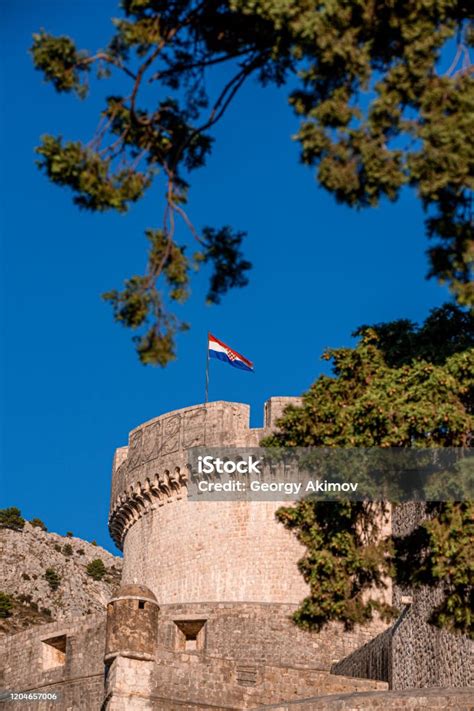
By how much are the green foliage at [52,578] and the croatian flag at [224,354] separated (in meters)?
30.2

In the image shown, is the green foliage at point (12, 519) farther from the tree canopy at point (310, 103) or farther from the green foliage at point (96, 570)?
the tree canopy at point (310, 103)

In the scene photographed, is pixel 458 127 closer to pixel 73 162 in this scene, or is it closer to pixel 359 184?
pixel 359 184

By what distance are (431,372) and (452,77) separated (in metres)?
5.06

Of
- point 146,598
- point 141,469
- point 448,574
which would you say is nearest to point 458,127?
point 448,574

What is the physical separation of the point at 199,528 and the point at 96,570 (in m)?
35.9

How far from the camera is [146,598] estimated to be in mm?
22234

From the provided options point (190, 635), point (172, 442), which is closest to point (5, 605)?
point (172, 442)

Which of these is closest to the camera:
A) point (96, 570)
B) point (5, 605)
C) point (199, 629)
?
point (199, 629)

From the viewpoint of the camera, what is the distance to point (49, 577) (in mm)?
58188

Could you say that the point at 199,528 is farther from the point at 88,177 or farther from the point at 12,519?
the point at 12,519

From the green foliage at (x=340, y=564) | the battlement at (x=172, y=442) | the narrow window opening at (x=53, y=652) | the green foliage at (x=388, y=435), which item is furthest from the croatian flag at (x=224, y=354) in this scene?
the green foliage at (x=340, y=564)

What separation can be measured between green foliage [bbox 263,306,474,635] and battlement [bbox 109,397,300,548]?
10037mm

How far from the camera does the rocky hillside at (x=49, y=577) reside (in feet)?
177

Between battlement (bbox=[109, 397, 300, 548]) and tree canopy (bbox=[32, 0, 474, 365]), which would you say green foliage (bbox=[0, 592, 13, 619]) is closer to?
battlement (bbox=[109, 397, 300, 548])
